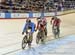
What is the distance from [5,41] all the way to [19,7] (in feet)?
46.2

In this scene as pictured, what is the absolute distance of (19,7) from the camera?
2947 cm

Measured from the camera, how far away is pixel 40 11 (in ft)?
106

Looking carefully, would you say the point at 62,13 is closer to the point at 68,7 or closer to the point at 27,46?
the point at 68,7

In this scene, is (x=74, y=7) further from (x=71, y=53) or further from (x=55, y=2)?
(x=71, y=53)

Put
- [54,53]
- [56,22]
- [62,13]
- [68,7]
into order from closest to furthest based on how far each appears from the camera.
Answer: [54,53] → [56,22] → [62,13] → [68,7]

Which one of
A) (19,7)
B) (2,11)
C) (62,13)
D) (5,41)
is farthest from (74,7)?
(5,41)

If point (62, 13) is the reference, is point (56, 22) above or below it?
above

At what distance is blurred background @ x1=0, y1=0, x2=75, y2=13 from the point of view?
28391 mm

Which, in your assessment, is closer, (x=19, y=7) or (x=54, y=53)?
(x=54, y=53)

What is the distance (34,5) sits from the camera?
106 feet

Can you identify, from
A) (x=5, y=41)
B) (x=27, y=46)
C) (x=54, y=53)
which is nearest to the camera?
(x=54, y=53)

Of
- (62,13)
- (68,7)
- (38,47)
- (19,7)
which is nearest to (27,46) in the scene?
(38,47)

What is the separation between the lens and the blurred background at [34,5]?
28.4m

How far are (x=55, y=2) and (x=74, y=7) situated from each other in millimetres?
4846
